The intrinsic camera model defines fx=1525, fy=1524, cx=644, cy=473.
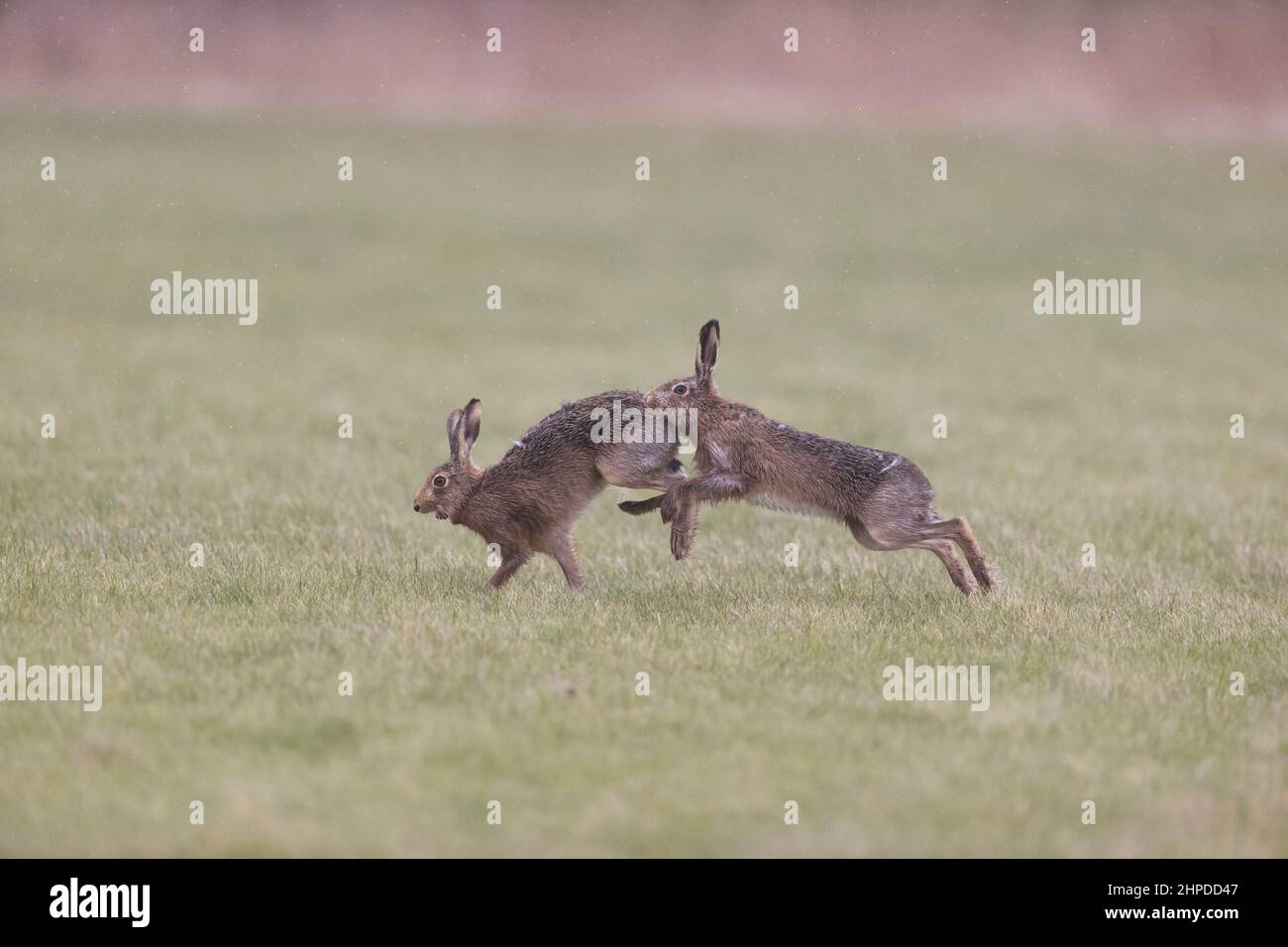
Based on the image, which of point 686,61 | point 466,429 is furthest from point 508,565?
point 686,61

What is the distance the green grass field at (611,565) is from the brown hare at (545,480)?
410 millimetres

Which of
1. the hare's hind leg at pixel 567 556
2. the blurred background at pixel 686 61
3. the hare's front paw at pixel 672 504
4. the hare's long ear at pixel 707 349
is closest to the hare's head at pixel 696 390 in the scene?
the hare's long ear at pixel 707 349

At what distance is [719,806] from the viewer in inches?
264

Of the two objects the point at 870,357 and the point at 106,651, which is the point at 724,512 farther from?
the point at 870,357

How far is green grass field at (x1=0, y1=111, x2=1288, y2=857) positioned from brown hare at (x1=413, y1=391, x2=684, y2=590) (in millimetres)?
410

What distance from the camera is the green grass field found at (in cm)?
677

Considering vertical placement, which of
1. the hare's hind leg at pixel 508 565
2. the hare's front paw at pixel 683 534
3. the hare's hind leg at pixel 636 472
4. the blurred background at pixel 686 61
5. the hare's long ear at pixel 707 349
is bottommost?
the hare's hind leg at pixel 508 565

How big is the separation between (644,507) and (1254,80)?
39514mm

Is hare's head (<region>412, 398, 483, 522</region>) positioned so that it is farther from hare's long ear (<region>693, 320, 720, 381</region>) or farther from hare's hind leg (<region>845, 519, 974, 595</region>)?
hare's hind leg (<region>845, 519, 974, 595</region>)

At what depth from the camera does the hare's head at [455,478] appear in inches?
413

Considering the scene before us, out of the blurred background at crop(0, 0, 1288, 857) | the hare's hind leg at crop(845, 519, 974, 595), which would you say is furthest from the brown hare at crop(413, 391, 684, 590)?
the hare's hind leg at crop(845, 519, 974, 595)

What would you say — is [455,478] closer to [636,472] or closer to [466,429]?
[466,429]

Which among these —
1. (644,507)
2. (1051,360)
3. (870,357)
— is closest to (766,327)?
(870,357)

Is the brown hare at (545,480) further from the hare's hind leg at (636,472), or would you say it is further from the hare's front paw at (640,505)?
the hare's front paw at (640,505)
